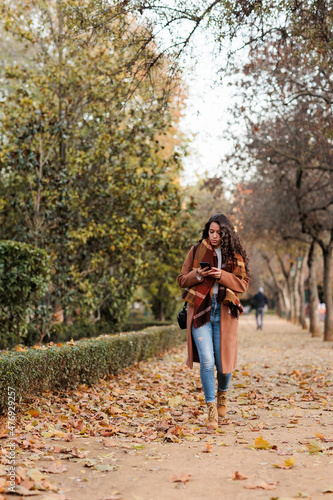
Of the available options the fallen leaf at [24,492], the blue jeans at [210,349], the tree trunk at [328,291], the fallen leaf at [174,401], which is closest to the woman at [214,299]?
the blue jeans at [210,349]

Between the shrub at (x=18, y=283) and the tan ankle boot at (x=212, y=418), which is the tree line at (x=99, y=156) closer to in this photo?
the shrub at (x=18, y=283)

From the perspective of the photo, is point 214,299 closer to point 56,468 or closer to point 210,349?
point 210,349

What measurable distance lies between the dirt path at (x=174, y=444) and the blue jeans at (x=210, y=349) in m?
0.44

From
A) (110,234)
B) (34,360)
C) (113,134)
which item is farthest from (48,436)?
(113,134)

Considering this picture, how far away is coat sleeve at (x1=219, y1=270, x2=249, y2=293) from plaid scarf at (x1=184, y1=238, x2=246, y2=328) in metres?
0.06

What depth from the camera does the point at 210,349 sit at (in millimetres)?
5887

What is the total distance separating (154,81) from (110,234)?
19.0 ft

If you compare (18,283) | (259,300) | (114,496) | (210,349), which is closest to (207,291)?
(210,349)

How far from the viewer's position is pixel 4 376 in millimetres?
5570

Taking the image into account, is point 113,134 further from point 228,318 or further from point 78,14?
point 228,318

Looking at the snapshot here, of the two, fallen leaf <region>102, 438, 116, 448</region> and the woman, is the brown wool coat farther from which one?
fallen leaf <region>102, 438, 116, 448</region>

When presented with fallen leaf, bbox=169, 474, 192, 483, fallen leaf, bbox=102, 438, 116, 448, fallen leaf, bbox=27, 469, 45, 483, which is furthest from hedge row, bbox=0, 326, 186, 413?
fallen leaf, bbox=169, 474, 192, 483

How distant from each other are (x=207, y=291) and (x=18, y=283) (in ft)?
20.1

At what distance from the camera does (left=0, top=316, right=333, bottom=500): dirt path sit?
384cm
